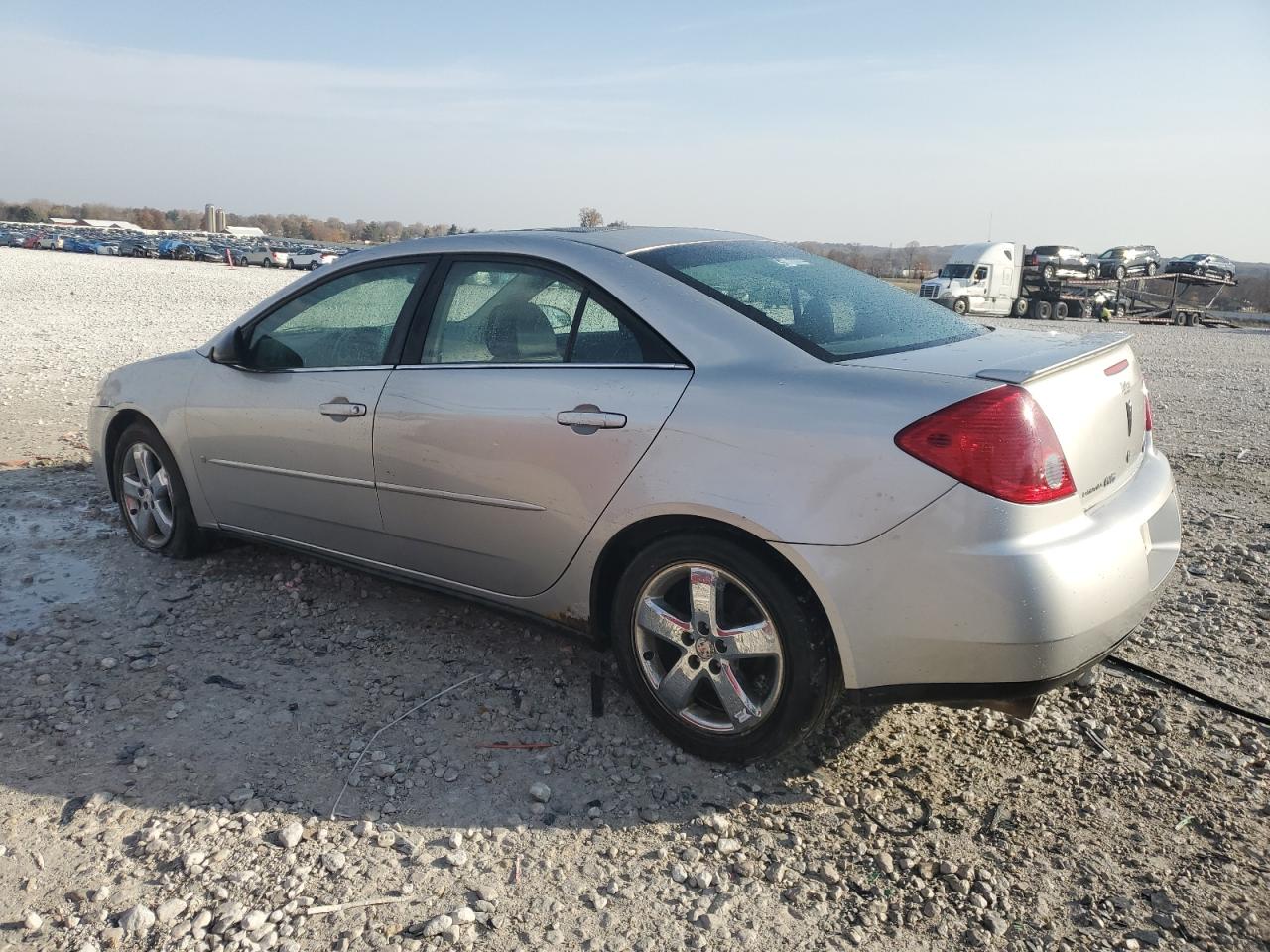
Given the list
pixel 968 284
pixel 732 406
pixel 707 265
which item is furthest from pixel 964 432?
pixel 968 284

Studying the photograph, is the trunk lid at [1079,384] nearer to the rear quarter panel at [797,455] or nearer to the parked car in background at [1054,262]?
the rear quarter panel at [797,455]

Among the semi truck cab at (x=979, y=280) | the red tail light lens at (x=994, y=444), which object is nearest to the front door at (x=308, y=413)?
the red tail light lens at (x=994, y=444)

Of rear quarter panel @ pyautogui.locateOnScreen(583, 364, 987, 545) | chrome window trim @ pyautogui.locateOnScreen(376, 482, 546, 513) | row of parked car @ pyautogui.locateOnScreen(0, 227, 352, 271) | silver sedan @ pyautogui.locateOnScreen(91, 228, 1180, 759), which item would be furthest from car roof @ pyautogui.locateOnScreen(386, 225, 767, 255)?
row of parked car @ pyautogui.locateOnScreen(0, 227, 352, 271)

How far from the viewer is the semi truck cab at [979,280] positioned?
39.7m

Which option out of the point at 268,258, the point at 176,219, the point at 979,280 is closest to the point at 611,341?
the point at 979,280

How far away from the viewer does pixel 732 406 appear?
298 cm

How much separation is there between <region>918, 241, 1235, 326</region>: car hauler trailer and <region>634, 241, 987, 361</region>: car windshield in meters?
35.7

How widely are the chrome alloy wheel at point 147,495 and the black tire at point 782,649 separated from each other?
2.89 meters

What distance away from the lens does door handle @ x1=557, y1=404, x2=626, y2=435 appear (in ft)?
10.5

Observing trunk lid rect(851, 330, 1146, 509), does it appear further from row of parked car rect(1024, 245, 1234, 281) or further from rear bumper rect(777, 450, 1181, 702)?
row of parked car rect(1024, 245, 1234, 281)

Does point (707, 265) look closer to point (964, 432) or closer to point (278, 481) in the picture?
point (964, 432)

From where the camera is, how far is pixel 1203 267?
159 ft

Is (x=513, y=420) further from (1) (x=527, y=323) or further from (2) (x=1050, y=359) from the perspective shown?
(2) (x=1050, y=359)

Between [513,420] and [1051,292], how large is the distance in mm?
44536
